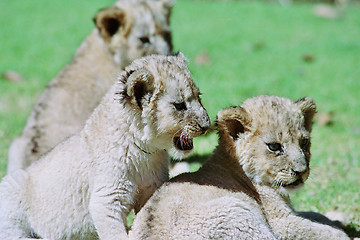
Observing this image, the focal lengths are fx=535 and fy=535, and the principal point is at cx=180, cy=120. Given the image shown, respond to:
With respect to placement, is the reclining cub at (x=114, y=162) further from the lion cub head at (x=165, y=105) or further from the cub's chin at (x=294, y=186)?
the cub's chin at (x=294, y=186)

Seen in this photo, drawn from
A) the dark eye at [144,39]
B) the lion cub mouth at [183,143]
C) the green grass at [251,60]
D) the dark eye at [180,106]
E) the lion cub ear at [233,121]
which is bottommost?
the green grass at [251,60]

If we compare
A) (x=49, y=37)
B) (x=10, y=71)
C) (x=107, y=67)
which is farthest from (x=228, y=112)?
(x=49, y=37)

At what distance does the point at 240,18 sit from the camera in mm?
17844

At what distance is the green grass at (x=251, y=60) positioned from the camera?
25.2 feet

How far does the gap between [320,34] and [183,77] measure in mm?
12369

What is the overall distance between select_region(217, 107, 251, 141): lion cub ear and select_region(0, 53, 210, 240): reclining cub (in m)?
0.42

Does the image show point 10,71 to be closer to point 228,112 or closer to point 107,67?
point 107,67

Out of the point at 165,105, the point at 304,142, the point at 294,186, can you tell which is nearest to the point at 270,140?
the point at 304,142

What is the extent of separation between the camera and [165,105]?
4699mm

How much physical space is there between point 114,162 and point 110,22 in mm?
3544

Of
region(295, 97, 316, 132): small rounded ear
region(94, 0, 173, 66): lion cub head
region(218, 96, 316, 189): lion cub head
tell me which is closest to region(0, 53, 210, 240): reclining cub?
region(218, 96, 316, 189): lion cub head

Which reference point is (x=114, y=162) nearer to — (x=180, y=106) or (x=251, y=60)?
(x=180, y=106)

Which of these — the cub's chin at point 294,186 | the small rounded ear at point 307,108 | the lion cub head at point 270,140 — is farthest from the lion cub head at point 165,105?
the small rounded ear at point 307,108

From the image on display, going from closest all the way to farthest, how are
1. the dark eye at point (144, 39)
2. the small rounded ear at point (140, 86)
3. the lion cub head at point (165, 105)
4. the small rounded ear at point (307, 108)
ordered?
the small rounded ear at point (140, 86) < the lion cub head at point (165, 105) < the small rounded ear at point (307, 108) < the dark eye at point (144, 39)
